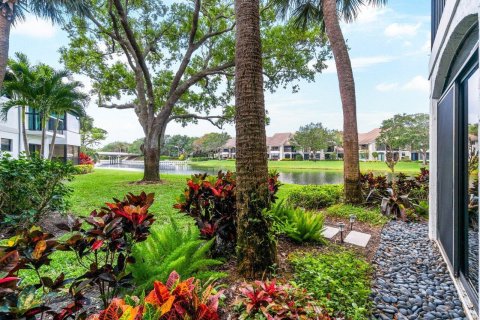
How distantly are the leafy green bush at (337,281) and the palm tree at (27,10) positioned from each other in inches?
313

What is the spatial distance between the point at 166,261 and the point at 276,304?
1.01 meters

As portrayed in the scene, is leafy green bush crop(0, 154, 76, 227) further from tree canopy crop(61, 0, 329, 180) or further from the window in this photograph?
the window

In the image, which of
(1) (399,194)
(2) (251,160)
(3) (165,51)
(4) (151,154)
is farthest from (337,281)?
(3) (165,51)

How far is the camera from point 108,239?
1940mm

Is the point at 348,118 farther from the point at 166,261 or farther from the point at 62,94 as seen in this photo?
the point at 62,94

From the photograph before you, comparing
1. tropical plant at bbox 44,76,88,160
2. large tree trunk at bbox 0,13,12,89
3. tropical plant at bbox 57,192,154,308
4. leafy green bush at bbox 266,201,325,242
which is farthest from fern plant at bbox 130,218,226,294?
tropical plant at bbox 44,76,88,160

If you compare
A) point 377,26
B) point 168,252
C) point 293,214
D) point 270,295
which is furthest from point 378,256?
point 377,26

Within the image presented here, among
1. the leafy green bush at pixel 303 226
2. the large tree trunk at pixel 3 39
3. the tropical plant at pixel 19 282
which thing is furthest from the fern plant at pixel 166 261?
the large tree trunk at pixel 3 39

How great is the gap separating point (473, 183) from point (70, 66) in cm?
1542

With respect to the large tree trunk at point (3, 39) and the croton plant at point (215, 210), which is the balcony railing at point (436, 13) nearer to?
the croton plant at point (215, 210)

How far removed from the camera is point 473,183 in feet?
9.68

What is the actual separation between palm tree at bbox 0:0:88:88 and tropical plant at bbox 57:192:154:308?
22.7 ft

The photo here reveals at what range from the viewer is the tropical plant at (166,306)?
4.82ft

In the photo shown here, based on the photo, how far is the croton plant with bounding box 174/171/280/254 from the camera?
327cm
